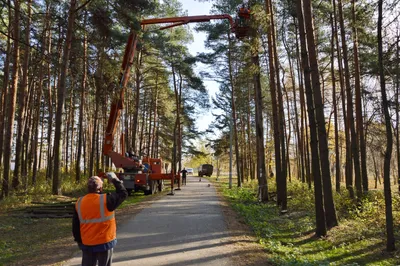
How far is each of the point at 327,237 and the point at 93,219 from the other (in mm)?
7229

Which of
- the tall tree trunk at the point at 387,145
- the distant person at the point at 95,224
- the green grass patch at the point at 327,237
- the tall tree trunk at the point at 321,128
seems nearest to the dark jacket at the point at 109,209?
the distant person at the point at 95,224

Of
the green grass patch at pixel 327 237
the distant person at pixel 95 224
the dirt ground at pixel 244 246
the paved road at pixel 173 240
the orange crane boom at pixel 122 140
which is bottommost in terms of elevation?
the green grass patch at pixel 327 237

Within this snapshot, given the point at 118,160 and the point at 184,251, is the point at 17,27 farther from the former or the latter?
the point at 184,251

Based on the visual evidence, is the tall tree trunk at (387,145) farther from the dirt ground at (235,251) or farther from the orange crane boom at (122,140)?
the orange crane boom at (122,140)

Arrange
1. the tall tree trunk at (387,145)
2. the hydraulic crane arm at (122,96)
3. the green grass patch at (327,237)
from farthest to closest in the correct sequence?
the hydraulic crane arm at (122,96)
the tall tree trunk at (387,145)
the green grass patch at (327,237)

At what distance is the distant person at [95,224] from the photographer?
4070 millimetres

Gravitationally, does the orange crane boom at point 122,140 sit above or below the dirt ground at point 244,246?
above

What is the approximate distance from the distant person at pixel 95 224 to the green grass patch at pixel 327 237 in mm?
3590

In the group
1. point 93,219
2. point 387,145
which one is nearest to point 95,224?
point 93,219

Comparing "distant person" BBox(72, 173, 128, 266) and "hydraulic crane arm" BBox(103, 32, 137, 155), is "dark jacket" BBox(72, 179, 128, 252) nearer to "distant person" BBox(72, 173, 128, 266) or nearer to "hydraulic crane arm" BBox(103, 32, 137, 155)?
"distant person" BBox(72, 173, 128, 266)

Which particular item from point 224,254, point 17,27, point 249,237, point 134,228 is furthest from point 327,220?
point 17,27

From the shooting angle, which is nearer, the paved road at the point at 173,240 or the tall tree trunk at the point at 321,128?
the paved road at the point at 173,240

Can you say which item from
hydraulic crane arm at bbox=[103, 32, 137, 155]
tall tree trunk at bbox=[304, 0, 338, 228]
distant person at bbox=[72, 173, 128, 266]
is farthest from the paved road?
hydraulic crane arm at bbox=[103, 32, 137, 155]

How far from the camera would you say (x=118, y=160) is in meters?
18.0
